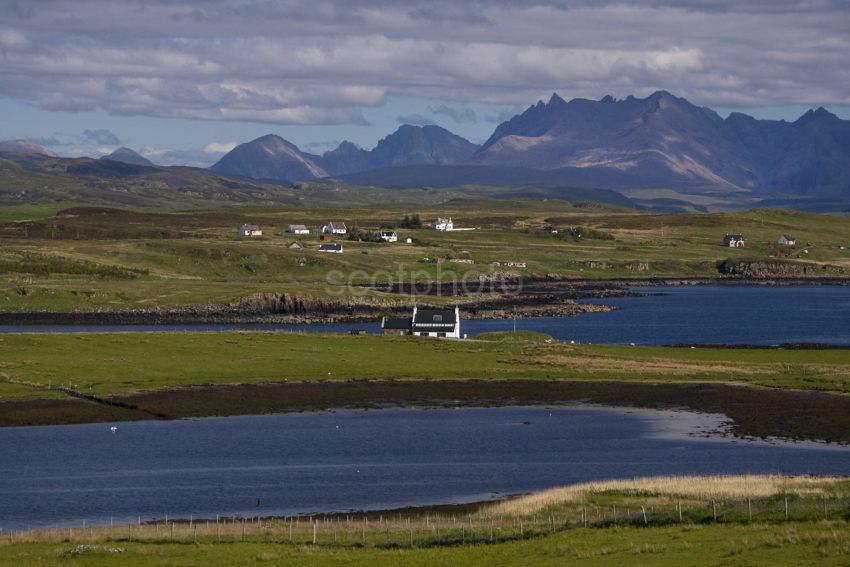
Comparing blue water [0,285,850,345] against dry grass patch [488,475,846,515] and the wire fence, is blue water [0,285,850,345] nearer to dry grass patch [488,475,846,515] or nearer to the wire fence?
dry grass patch [488,475,846,515]

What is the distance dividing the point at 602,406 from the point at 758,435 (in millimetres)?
12575

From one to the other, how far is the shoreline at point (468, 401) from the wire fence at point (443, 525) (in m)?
24.0

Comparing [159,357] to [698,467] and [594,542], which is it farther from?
[594,542]

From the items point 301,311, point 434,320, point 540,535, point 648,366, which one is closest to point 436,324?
point 434,320

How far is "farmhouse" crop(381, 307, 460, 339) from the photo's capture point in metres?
104

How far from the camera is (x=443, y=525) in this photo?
141ft

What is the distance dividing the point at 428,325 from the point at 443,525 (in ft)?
204

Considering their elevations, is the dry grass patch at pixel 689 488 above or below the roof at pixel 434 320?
below

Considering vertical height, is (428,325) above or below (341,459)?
above

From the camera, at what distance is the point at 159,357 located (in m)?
85.9

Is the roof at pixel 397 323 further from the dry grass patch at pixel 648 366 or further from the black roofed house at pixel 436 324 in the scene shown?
the dry grass patch at pixel 648 366

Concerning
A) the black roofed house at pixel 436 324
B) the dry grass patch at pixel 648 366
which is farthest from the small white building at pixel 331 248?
the dry grass patch at pixel 648 366

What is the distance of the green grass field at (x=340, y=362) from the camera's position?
79938mm

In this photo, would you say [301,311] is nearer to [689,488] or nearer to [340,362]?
[340,362]
